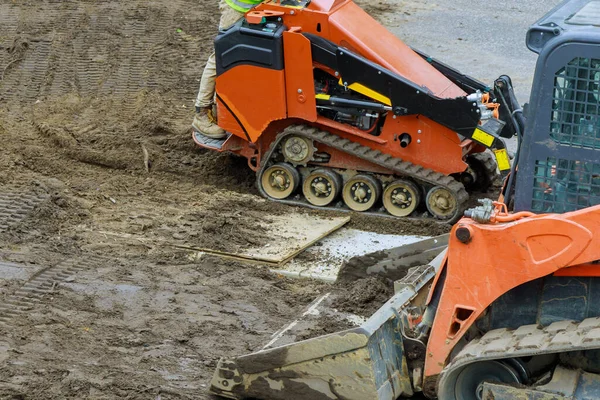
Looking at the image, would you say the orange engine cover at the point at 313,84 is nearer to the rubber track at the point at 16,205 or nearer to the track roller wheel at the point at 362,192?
the track roller wheel at the point at 362,192

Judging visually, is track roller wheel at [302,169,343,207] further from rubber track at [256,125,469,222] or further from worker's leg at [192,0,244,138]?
worker's leg at [192,0,244,138]

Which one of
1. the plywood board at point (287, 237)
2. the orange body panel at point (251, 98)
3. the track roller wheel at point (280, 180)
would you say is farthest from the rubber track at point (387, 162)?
the plywood board at point (287, 237)

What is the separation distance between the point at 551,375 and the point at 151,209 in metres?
4.70

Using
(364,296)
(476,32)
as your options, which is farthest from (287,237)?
(476,32)

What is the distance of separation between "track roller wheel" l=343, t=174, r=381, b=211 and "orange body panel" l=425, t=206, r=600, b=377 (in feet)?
12.8

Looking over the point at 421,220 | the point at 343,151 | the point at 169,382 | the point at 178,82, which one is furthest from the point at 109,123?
the point at 169,382

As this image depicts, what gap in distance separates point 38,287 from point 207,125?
297 centimetres

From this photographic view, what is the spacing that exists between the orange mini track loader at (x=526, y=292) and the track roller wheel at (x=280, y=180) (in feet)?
12.8

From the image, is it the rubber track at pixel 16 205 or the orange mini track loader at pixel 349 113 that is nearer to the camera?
the rubber track at pixel 16 205

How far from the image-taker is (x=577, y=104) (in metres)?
4.58

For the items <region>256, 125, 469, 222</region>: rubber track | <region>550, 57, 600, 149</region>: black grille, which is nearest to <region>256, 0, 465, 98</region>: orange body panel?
<region>256, 125, 469, 222</region>: rubber track

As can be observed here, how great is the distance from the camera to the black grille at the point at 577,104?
450 cm

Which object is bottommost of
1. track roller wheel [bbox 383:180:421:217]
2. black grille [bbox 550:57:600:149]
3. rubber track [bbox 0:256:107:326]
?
rubber track [bbox 0:256:107:326]

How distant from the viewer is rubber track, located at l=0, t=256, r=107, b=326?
6691mm
